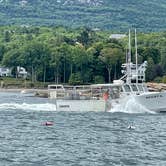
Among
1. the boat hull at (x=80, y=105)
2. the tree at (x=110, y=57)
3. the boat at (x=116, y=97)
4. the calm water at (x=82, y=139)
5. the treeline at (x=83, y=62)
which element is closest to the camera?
the calm water at (x=82, y=139)

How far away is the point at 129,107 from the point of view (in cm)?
9269

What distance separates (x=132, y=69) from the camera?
100m

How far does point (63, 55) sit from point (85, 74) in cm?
978

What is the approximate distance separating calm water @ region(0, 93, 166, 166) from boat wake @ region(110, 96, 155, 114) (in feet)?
3.92

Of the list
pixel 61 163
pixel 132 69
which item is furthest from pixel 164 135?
pixel 132 69

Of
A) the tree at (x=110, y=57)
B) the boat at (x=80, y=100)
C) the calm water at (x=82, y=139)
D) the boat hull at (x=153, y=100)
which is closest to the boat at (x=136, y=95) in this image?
the boat hull at (x=153, y=100)

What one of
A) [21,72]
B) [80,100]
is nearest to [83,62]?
[21,72]

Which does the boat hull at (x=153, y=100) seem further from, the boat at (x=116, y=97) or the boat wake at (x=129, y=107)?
the boat wake at (x=129, y=107)

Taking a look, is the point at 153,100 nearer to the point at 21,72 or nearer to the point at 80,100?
the point at 80,100

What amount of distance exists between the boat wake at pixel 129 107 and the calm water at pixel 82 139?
1.19 m

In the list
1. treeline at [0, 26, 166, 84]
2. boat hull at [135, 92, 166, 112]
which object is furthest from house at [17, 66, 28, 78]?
boat hull at [135, 92, 166, 112]

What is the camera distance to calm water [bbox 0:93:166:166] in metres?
Result: 53.1

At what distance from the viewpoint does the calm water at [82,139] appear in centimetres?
5312

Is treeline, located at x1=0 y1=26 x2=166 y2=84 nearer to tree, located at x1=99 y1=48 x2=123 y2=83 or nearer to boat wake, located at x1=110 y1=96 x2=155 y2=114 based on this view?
tree, located at x1=99 y1=48 x2=123 y2=83
